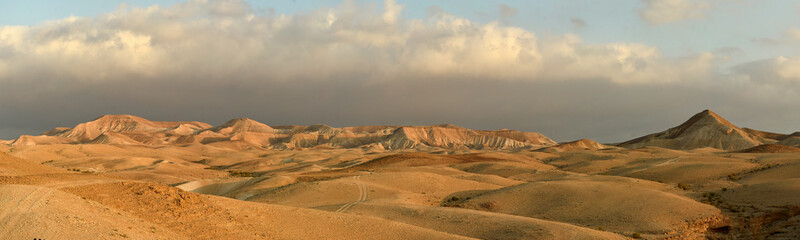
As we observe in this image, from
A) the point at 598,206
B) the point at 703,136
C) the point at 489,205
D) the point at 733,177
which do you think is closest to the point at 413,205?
the point at 489,205

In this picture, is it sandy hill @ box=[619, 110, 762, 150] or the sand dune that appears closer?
the sand dune

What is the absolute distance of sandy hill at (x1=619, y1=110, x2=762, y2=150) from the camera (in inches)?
5103

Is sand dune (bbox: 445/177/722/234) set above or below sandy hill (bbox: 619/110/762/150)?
below

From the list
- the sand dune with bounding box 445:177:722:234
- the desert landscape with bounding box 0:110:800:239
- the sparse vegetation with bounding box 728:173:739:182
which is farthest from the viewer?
the sparse vegetation with bounding box 728:173:739:182

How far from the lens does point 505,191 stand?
128 ft

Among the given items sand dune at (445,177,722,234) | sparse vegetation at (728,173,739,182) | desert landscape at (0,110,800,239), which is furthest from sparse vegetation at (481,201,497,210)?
sparse vegetation at (728,173,739,182)

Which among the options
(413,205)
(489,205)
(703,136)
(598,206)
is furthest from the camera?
(703,136)

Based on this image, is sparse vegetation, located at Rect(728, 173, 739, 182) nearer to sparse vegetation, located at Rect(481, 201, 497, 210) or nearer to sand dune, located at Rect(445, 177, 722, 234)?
sand dune, located at Rect(445, 177, 722, 234)

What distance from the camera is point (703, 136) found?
134375mm

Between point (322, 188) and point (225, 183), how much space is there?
12.1 meters

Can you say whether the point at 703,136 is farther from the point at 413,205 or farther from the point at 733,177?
the point at 413,205

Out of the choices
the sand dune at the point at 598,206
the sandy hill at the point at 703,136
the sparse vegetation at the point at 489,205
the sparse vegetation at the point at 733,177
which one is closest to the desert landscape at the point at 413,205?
the sand dune at the point at 598,206

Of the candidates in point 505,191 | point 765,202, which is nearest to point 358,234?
point 505,191

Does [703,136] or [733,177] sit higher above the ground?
[703,136]
